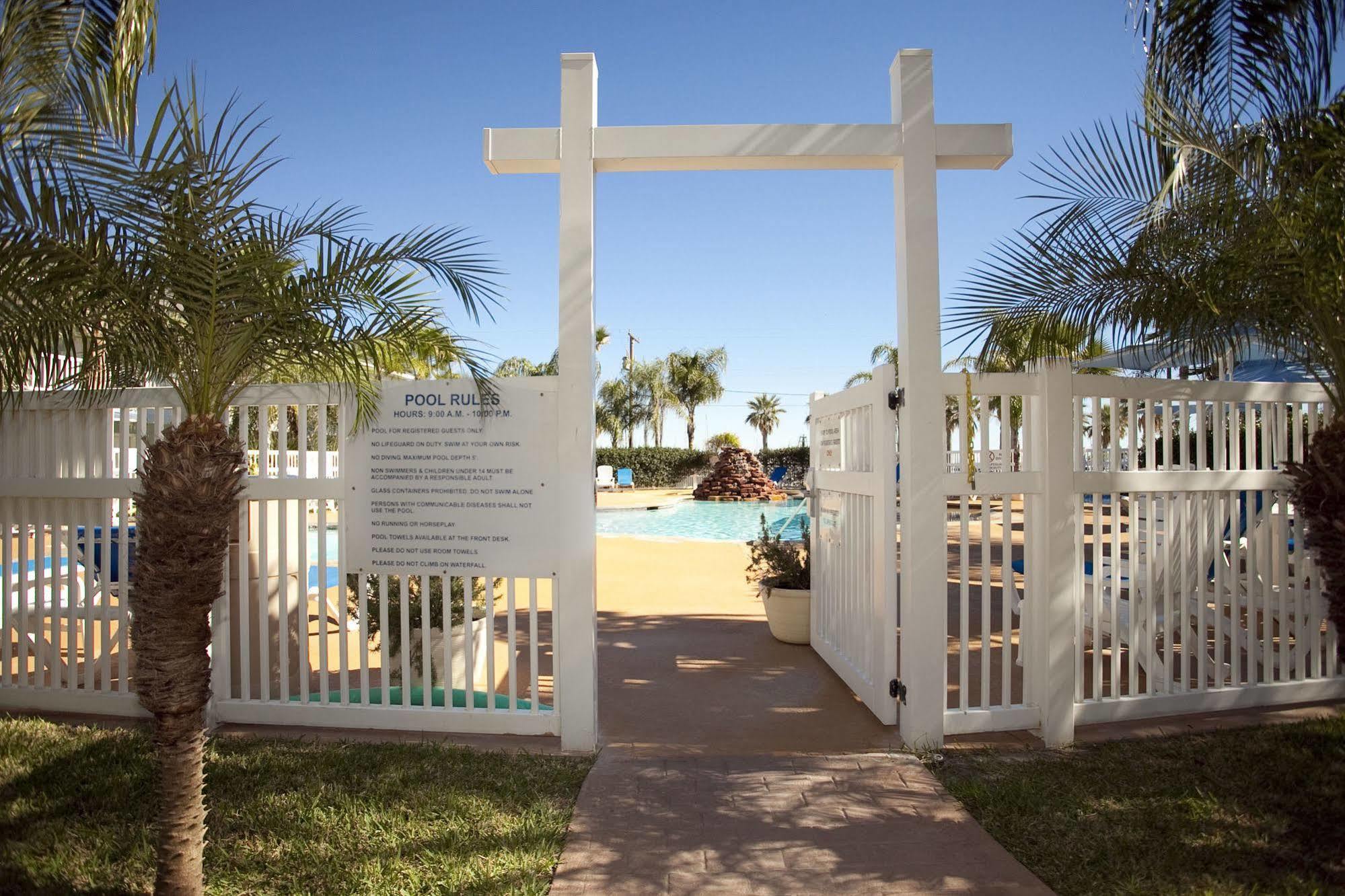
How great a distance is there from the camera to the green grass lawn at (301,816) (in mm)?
2896

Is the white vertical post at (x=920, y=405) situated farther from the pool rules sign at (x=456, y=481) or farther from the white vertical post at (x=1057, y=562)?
the pool rules sign at (x=456, y=481)

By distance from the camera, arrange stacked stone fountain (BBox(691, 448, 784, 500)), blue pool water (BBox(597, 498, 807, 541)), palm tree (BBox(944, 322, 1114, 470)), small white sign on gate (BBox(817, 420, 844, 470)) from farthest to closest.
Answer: stacked stone fountain (BBox(691, 448, 784, 500)) → blue pool water (BBox(597, 498, 807, 541)) → small white sign on gate (BBox(817, 420, 844, 470)) → palm tree (BBox(944, 322, 1114, 470))

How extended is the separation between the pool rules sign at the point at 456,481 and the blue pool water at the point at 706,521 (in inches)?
435

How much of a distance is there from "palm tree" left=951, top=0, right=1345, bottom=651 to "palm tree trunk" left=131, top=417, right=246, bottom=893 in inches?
138

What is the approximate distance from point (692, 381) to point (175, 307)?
4735cm

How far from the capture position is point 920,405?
4113 millimetres

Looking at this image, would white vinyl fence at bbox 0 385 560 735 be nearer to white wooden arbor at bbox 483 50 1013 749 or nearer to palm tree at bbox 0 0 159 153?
white wooden arbor at bbox 483 50 1013 749

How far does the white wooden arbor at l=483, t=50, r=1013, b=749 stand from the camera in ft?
13.4

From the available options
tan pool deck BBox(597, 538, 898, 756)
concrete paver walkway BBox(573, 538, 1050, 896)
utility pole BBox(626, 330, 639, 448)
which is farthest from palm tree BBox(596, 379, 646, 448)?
concrete paver walkway BBox(573, 538, 1050, 896)

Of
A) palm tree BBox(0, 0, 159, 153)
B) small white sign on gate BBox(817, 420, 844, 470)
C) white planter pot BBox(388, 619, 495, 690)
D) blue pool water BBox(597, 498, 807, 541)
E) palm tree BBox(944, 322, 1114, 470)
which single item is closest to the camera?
palm tree BBox(0, 0, 159, 153)

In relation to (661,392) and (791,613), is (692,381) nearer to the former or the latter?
(661,392)

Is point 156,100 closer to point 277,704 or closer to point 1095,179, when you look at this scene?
point 277,704

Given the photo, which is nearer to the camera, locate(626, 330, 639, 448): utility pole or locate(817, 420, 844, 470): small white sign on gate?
locate(817, 420, 844, 470): small white sign on gate

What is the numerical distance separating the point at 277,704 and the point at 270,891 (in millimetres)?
1780
